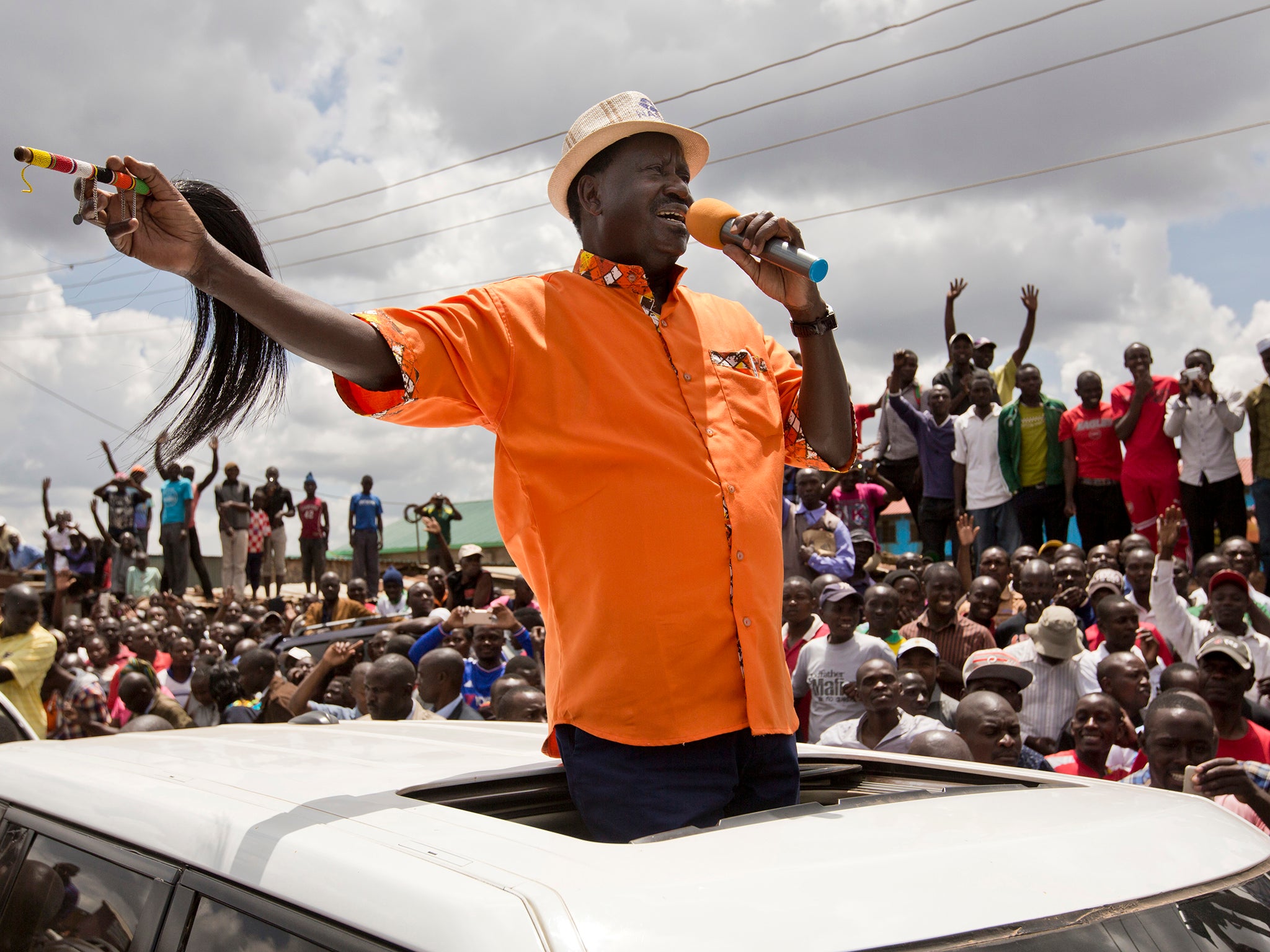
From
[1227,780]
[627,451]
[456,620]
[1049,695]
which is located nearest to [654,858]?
[627,451]

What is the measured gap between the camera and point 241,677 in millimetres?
9219

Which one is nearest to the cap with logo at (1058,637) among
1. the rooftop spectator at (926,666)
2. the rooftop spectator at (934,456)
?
the rooftop spectator at (926,666)

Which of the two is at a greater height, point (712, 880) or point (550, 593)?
point (550, 593)

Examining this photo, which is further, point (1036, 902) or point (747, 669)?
point (747, 669)

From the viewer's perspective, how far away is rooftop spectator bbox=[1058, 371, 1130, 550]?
30.9ft

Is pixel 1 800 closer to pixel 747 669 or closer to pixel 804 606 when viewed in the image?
pixel 747 669

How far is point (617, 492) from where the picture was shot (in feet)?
6.91

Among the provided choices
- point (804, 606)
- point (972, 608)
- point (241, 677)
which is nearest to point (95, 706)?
point (241, 677)

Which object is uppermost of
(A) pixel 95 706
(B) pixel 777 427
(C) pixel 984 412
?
(C) pixel 984 412

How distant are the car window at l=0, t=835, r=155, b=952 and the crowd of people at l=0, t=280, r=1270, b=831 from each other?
1305 mm

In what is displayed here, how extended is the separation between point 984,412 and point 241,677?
661 cm

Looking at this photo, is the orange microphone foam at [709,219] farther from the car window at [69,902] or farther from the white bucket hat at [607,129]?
the car window at [69,902]

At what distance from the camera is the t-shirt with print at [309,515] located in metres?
16.2

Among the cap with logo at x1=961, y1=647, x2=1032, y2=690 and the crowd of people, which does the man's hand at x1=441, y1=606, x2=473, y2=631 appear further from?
the cap with logo at x1=961, y1=647, x2=1032, y2=690
